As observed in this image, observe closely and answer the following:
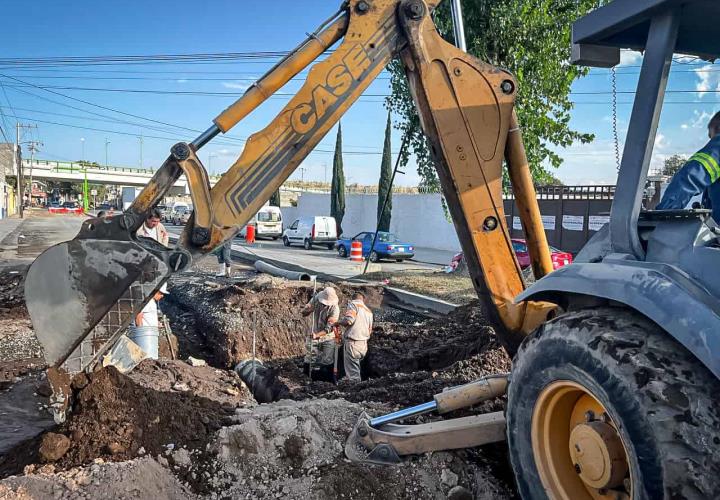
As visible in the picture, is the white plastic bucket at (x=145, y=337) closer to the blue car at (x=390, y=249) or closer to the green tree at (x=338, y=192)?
the blue car at (x=390, y=249)

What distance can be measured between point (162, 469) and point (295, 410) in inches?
38.7

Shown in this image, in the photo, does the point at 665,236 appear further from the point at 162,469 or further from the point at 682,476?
the point at 162,469

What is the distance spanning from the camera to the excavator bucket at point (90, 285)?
358 cm

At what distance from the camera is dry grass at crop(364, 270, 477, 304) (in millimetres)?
11812

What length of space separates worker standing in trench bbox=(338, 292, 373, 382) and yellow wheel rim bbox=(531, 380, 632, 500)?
15.6 ft

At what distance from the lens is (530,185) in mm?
4082

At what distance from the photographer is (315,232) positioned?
30.4 meters

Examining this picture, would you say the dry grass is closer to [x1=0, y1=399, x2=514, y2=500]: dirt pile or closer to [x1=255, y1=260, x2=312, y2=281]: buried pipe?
[x1=255, y1=260, x2=312, y2=281]: buried pipe

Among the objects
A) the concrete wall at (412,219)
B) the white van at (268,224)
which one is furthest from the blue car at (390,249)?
the white van at (268,224)

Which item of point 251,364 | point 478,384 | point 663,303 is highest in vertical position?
point 663,303

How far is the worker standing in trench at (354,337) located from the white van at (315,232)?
23121mm

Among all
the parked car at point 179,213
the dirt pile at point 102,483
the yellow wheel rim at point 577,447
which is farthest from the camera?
the parked car at point 179,213

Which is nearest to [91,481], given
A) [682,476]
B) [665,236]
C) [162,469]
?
[162,469]

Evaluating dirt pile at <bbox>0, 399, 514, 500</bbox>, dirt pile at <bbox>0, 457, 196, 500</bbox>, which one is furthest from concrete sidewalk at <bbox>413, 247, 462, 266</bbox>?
dirt pile at <bbox>0, 457, 196, 500</bbox>
